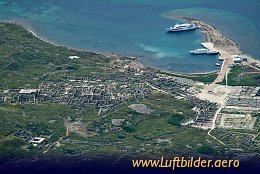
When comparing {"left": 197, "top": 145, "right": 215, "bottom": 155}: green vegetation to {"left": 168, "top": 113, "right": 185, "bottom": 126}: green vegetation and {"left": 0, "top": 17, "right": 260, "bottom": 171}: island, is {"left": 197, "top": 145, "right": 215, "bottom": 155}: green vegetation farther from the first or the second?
{"left": 168, "top": 113, "right": 185, "bottom": 126}: green vegetation

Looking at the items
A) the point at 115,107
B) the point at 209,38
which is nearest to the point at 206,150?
the point at 115,107

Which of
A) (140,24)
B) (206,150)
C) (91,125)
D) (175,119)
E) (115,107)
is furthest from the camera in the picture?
(140,24)

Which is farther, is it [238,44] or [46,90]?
[238,44]

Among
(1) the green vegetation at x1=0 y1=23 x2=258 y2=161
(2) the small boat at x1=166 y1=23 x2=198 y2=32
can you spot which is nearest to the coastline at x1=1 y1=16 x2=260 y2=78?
(2) the small boat at x1=166 y1=23 x2=198 y2=32

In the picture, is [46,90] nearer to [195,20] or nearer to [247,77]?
[247,77]

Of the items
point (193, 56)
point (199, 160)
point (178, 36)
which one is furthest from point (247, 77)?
point (199, 160)

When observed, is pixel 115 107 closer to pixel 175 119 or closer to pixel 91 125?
pixel 91 125

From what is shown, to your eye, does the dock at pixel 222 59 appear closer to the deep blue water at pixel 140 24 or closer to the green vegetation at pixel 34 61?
the deep blue water at pixel 140 24

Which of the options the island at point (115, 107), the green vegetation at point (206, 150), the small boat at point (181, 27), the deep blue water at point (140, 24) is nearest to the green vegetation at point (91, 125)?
the green vegetation at point (206, 150)
